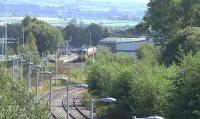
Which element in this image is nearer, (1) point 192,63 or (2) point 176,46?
(1) point 192,63

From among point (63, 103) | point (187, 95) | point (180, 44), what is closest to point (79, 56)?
point (63, 103)

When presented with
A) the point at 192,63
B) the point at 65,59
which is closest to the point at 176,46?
the point at 192,63

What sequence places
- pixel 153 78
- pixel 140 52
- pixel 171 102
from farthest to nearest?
pixel 140 52
pixel 153 78
pixel 171 102

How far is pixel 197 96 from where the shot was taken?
25922 millimetres

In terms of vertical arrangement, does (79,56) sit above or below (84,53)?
below

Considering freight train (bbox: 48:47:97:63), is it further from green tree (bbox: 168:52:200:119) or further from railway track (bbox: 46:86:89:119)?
green tree (bbox: 168:52:200:119)

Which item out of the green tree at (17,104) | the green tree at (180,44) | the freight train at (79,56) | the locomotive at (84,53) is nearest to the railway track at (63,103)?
the green tree at (180,44)

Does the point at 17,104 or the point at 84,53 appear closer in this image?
the point at 17,104

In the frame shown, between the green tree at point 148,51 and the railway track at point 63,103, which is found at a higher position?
the green tree at point 148,51

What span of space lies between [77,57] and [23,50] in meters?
22.2

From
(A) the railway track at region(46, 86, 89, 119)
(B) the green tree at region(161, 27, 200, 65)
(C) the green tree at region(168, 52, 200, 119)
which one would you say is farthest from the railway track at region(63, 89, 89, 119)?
(C) the green tree at region(168, 52, 200, 119)

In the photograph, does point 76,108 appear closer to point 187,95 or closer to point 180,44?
point 180,44

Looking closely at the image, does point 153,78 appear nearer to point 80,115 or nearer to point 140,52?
point 80,115

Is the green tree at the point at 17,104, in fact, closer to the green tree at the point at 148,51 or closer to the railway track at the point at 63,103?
the railway track at the point at 63,103
